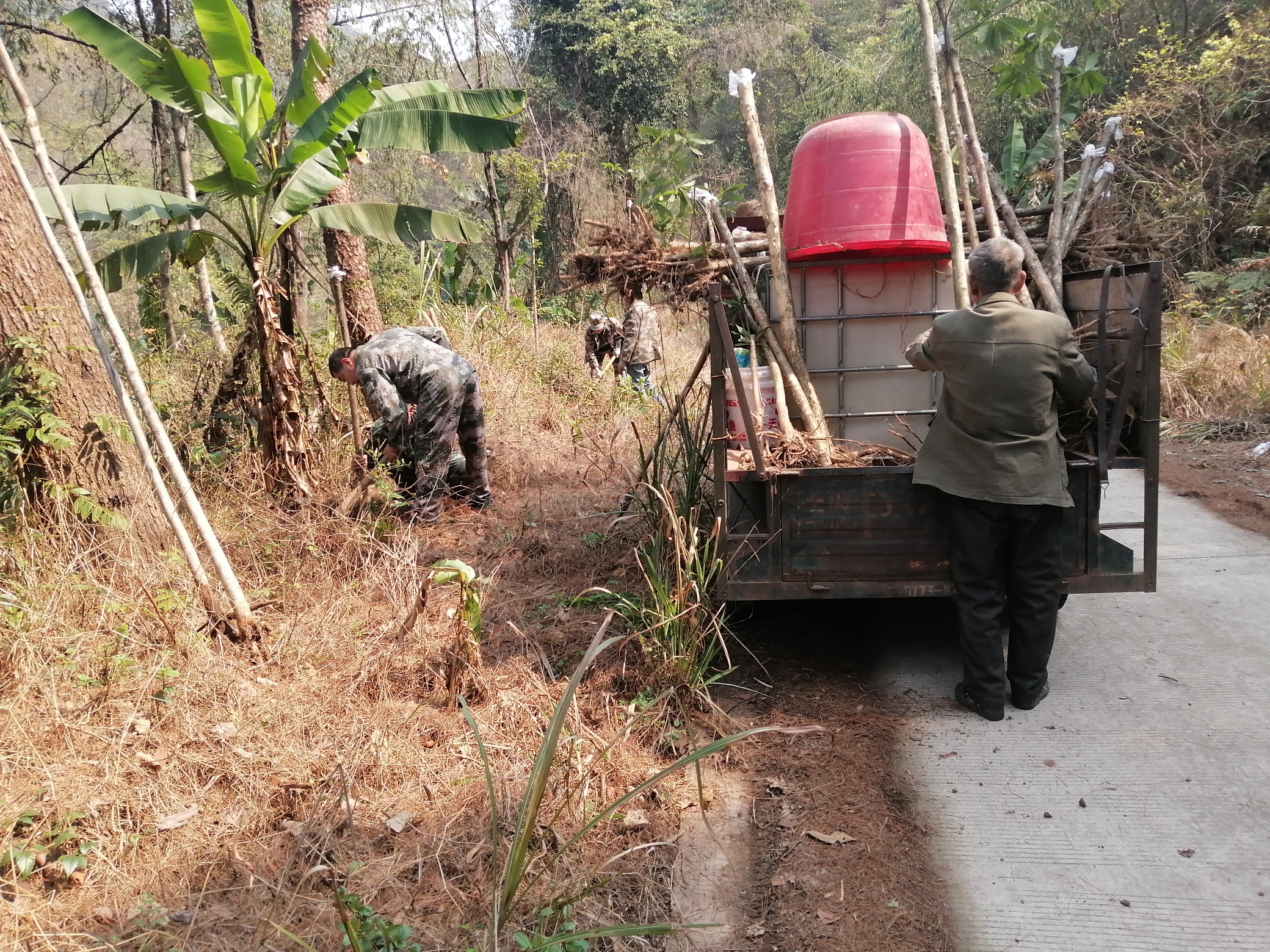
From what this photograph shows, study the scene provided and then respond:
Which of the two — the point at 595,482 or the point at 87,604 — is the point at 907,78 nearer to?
the point at 595,482

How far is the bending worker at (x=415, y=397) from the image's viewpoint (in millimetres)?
6090

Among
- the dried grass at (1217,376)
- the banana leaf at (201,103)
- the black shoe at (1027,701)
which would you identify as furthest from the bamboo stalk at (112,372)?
the dried grass at (1217,376)

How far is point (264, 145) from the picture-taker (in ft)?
19.8

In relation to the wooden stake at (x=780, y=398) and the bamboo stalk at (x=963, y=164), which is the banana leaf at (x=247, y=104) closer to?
the wooden stake at (x=780, y=398)

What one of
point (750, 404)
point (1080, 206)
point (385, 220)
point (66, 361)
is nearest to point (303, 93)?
point (385, 220)

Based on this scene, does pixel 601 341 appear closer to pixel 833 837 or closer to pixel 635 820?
pixel 635 820

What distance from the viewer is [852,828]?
307 centimetres

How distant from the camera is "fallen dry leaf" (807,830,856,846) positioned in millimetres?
2998

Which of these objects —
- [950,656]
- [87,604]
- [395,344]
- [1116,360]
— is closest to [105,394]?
[87,604]

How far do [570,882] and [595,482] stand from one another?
4439 millimetres

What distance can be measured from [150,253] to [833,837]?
18.6ft

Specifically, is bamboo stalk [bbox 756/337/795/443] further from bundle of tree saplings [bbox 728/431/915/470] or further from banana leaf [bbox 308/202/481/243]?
banana leaf [bbox 308/202/481/243]

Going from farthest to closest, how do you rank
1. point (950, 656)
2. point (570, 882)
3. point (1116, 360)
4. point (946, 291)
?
point (946, 291) → point (950, 656) → point (1116, 360) → point (570, 882)

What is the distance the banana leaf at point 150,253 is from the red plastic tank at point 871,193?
4.01 meters
